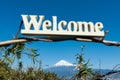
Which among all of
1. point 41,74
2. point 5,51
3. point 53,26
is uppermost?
point 53,26

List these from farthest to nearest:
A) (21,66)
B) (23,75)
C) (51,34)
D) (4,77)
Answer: (21,66)
(23,75)
(4,77)
(51,34)

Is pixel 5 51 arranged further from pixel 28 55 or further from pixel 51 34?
pixel 51 34

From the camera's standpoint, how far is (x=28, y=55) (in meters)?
4.68

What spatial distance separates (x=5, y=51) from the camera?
4578 mm

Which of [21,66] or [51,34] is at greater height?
[51,34]

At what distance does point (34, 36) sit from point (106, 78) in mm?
1289

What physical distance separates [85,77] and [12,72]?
97 centimetres

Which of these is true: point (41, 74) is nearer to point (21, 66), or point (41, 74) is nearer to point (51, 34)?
point (21, 66)

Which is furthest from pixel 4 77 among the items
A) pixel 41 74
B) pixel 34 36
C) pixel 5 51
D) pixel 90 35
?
pixel 90 35

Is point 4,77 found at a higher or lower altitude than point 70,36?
lower

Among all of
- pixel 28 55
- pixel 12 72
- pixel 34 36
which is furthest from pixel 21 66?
pixel 34 36

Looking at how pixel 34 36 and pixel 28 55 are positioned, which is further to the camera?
pixel 28 55

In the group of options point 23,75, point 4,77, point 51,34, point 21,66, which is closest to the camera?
point 51,34

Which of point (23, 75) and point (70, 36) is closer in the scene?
point (70, 36)
